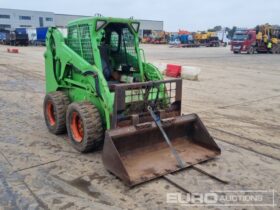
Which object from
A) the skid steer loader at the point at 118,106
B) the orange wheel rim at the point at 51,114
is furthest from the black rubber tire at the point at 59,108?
the orange wheel rim at the point at 51,114

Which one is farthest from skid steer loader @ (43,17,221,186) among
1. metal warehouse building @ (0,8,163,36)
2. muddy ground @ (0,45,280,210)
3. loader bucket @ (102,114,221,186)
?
metal warehouse building @ (0,8,163,36)

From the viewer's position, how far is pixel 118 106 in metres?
4.32

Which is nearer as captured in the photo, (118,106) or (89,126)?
(118,106)

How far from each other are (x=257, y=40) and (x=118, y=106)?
30.9 m

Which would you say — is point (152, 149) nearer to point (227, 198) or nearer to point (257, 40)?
point (227, 198)

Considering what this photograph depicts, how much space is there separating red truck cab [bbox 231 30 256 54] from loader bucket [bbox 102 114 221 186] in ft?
91.2

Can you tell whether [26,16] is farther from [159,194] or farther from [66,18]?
[159,194]

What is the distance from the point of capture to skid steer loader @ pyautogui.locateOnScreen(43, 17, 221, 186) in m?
4.27

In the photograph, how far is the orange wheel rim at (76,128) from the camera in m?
5.02

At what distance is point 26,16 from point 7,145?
93596mm

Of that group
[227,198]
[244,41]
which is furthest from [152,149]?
[244,41]

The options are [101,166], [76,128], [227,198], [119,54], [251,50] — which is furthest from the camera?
[251,50]

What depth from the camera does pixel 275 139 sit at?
5.86m

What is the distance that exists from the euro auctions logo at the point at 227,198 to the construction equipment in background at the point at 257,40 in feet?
94.5
